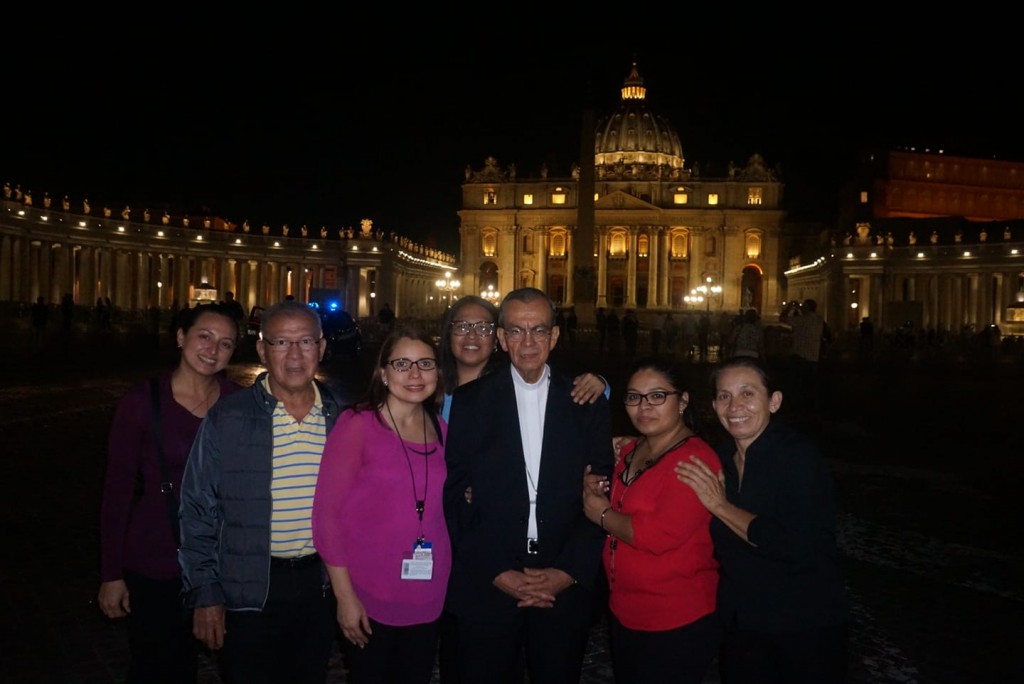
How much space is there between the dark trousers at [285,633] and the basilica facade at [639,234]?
9126 cm

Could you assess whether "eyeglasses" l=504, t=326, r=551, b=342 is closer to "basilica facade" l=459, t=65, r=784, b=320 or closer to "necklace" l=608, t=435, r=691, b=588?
"necklace" l=608, t=435, r=691, b=588

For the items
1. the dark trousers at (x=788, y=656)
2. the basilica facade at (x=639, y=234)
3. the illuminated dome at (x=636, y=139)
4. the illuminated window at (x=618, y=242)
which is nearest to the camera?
the dark trousers at (x=788, y=656)

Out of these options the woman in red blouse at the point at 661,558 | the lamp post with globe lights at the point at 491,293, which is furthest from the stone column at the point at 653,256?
the woman in red blouse at the point at 661,558

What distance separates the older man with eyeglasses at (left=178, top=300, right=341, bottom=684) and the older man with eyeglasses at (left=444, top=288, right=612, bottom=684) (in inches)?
23.4

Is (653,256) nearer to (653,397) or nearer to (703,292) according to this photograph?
(703,292)

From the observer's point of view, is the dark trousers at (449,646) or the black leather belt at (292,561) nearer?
the black leather belt at (292,561)

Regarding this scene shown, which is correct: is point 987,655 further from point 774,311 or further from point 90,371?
point 774,311

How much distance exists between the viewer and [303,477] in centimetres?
379

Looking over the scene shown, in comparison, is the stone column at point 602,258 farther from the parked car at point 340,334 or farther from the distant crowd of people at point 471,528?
the distant crowd of people at point 471,528

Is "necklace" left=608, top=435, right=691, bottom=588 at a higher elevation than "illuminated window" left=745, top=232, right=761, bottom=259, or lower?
lower

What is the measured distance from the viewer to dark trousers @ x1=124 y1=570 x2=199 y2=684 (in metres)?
3.97

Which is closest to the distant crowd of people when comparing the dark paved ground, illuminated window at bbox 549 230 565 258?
the dark paved ground

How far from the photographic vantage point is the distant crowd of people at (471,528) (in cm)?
360

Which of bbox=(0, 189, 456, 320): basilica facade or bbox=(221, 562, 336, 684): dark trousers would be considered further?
bbox=(0, 189, 456, 320): basilica facade
